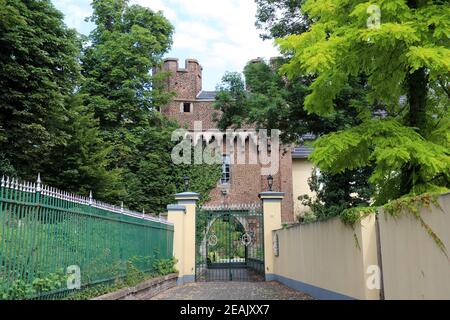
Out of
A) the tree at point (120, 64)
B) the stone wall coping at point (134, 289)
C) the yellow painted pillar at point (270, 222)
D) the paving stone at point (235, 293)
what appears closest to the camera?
the stone wall coping at point (134, 289)

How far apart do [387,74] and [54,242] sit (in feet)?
20.2

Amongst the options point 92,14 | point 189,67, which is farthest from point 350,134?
point 189,67

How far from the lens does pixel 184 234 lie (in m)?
17.3

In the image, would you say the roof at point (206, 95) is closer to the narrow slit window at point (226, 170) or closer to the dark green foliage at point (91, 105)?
the dark green foliage at point (91, 105)

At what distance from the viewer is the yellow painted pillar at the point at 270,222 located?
17031mm

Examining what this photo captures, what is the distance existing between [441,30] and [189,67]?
30.6 meters

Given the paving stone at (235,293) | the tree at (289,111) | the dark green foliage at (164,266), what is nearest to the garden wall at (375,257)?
the paving stone at (235,293)

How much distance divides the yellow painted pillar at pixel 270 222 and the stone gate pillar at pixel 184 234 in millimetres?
2722

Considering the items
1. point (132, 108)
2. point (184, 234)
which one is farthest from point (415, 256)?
point (132, 108)

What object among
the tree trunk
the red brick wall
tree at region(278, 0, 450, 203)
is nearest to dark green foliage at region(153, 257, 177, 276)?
→ tree at region(278, 0, 450, 203)

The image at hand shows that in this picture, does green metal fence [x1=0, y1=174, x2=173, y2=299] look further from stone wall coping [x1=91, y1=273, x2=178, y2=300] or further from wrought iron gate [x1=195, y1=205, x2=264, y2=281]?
wrought iron gate [x1=195, y1=205, x2=264, y2=281]

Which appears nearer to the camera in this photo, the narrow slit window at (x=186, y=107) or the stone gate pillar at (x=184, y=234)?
the stone gate pillar at (x=184, y=234)

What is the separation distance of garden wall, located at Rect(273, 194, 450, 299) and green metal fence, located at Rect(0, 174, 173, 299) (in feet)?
15.0

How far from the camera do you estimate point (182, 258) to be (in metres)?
17.0
